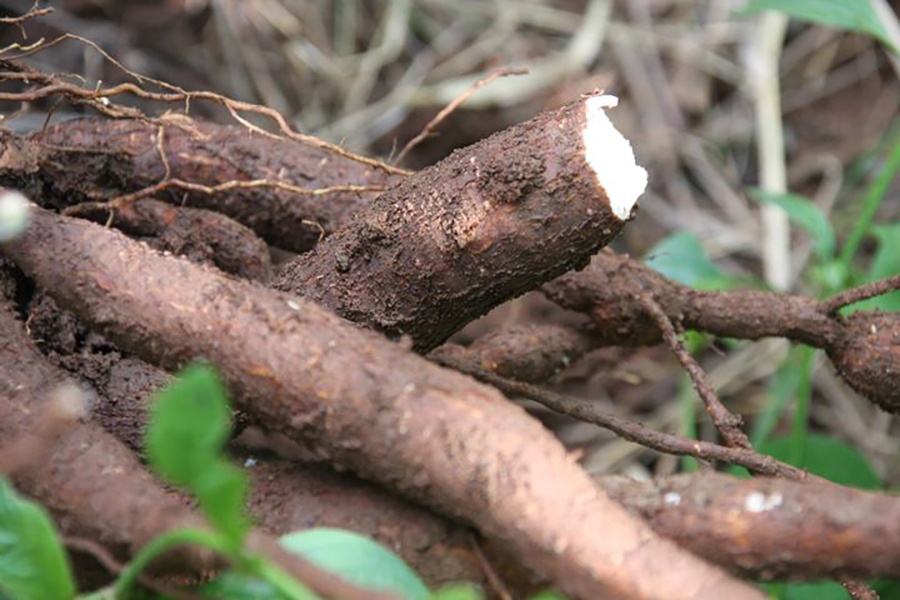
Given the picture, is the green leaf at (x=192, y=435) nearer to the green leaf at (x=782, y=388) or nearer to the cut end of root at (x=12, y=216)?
the cut end of root at (x=12, y=216)

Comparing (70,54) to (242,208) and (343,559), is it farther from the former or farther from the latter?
(343,559)

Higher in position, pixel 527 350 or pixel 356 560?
pixel 527 350

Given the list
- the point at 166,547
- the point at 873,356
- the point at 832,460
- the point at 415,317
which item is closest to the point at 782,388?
the point at 832,460

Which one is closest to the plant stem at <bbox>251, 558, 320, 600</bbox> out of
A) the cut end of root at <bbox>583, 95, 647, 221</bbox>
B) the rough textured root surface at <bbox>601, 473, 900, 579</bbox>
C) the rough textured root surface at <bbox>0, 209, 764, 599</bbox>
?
the rough textured root surface at <bbox>0, 209, 764, 599</bbox>

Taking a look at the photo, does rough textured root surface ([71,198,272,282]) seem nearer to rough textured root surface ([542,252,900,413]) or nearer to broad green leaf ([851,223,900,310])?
rough textured root surface ([542,252,900,413])

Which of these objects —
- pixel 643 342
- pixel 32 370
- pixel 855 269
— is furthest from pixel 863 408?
pixel 32 370

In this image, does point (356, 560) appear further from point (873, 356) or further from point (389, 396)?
point (873, 356)

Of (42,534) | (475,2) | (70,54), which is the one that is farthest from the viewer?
(475,2)
